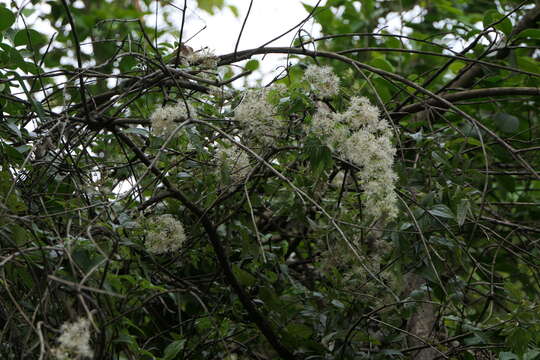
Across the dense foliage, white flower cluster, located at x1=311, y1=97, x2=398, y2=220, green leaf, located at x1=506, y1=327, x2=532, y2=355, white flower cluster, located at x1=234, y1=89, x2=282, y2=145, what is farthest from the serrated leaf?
white flower cluster, located at x1=234, y1=89, x2=282, y2=145

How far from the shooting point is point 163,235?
4.38 ft

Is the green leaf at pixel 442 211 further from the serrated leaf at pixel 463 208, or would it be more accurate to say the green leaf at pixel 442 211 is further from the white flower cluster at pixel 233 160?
the white flower cluster at pixel 233 160

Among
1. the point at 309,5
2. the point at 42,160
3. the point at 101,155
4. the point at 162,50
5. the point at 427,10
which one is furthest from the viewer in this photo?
the point at 427,10

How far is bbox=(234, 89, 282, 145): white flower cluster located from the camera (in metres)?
1.36

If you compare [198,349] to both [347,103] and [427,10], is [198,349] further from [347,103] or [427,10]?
[427,10]

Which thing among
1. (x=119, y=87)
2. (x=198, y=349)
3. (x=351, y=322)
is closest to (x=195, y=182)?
(x=119, y=87)

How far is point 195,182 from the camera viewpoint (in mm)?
1602

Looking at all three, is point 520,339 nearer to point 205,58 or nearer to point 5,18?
point 205,58

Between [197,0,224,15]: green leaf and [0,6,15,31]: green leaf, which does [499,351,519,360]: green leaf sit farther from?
[197,0,224,15]: green leaf

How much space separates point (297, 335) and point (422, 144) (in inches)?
21.2

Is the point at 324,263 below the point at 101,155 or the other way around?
below

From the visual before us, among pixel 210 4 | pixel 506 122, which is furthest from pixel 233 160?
pixel 210 4

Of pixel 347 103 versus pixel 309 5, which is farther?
pixel 309 5

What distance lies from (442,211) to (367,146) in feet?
0.75
